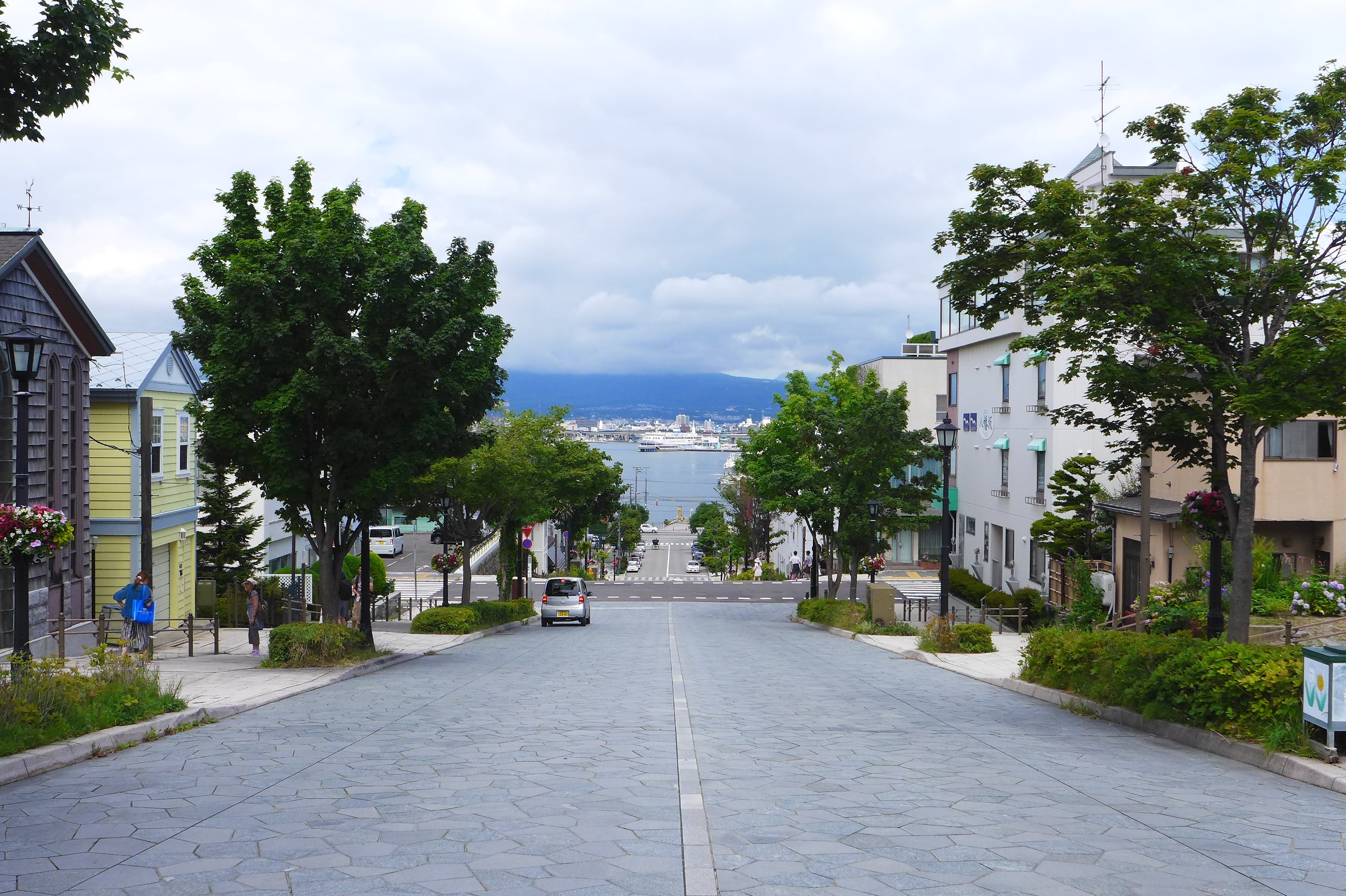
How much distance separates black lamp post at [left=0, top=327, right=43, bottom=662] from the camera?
11.6 m

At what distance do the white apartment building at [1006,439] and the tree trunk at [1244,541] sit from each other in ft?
63.1

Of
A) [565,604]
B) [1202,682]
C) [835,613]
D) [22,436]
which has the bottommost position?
[835,613]

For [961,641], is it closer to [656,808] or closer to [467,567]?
[467,567]

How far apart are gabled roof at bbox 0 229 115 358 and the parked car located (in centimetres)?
4642

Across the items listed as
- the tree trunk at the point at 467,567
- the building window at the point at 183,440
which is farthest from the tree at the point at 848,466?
the building window at the point at 183,440

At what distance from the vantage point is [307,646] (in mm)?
18047

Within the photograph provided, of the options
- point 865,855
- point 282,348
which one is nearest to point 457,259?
point 282,348

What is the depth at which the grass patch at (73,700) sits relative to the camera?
9148 millimetres

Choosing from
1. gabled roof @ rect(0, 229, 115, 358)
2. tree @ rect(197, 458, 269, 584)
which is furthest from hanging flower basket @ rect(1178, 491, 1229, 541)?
tree @ rect(197, 458, 269, 584)

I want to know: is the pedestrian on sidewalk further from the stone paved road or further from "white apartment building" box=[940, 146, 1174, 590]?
"white apartment building" box=[940, 146, 1174, 590]

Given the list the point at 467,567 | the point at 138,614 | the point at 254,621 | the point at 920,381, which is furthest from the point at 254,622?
the point at 920,381

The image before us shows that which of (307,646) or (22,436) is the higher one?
(22,436)

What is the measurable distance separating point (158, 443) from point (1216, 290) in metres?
25.5

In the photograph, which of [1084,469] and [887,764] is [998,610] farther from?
[887,764]
